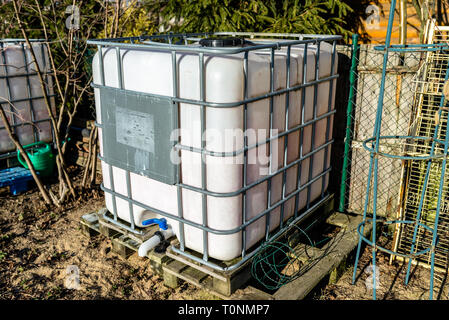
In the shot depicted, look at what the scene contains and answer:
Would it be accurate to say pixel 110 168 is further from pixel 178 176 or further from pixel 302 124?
pixel 302 124

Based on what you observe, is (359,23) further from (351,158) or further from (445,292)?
(445,292)

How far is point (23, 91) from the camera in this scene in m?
6.61

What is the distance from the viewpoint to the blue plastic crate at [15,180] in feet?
19.7

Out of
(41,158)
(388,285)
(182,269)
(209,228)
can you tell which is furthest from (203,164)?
(41,158)

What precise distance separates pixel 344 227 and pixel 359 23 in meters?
4.43

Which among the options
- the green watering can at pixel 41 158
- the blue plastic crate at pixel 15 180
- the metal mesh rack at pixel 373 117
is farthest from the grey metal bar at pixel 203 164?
the green watering can at pixel 41 158

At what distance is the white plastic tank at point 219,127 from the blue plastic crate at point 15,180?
8.45 feet

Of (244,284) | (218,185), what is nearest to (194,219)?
(218,185)

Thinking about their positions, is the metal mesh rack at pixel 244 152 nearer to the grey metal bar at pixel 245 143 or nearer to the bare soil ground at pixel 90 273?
the grey metal bar at pixel 245 143

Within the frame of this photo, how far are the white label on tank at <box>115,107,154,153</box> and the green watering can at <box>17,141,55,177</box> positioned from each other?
323 centimetres

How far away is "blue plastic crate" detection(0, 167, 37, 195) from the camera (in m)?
6.01

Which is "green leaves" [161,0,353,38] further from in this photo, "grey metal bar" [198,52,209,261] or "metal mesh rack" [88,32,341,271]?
"grey metal bar" [198,52,209,261]

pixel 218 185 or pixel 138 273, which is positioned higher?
pixel 218 185

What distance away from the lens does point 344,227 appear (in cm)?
482
